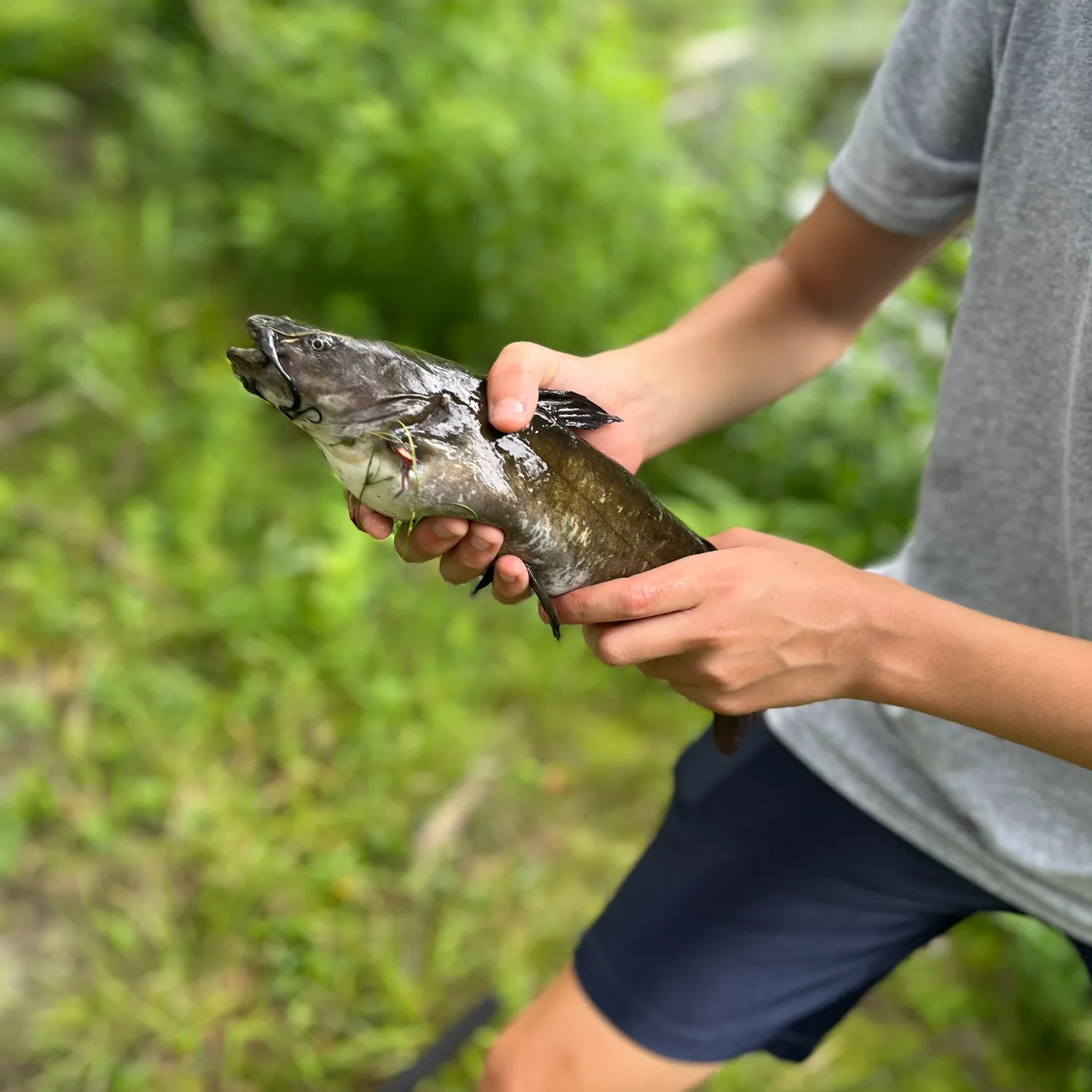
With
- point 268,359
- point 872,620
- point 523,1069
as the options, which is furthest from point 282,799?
point 872,620

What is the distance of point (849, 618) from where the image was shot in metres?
1.43

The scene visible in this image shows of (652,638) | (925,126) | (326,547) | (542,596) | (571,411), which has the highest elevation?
(925,126)

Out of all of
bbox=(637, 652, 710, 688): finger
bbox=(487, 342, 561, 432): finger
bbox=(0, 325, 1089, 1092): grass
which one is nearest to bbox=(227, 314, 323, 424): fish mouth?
bbox=(487, 342, 561, 432): finger

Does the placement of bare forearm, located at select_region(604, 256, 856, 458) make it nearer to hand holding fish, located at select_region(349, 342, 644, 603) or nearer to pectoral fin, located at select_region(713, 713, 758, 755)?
hand holding fish, located at select_region(349, 342, 644, 603)

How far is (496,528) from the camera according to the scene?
157 cm

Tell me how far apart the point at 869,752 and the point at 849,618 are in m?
0.55

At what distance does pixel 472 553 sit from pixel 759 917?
97cm

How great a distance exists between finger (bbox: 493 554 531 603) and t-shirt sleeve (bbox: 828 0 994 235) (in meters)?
0.93

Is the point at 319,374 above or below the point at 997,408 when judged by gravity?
below

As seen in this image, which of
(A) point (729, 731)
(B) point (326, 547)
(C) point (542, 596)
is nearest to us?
(C) point (542, 596)

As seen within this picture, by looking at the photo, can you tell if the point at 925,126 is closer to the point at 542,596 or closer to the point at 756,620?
the point at 756,620

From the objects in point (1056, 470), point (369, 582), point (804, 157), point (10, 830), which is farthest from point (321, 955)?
point (804, 157)

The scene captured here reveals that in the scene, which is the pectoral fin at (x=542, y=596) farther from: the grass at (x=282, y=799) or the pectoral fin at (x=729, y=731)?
the grass at (x=282, y=799)

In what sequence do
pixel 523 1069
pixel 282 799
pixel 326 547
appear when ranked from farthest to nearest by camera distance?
pixel 326 547 < pixel 282 799 < pixel 523 1069
